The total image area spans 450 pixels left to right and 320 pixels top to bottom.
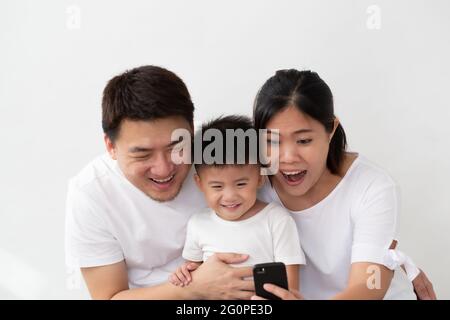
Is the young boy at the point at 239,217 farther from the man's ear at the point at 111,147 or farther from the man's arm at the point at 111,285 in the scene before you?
the man's ear at the point at 111,147

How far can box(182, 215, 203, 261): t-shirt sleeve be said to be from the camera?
1662 millimetres

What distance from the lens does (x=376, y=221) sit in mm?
1566

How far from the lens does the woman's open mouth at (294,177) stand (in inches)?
63.1

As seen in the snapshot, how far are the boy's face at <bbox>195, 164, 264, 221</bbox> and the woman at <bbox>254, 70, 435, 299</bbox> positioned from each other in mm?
97

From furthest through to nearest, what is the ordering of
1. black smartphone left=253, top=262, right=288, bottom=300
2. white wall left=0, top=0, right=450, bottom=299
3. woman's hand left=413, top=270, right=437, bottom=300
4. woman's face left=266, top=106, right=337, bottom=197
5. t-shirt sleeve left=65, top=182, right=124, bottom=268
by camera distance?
white wall left=0, top=0, right=450, bottom=299 → woman's hand left=413, top=270, right=437, bottom=300 → t-shirt sleeve left=65, top=182, right=124, bottom=268 → woman's face left=266, top=106, right=337, bottom=197 → black smartphone left=253, top=262, right=288, bottom=300

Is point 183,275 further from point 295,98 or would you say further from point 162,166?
point 295,98

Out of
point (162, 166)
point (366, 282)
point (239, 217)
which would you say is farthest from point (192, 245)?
point (366, 282)

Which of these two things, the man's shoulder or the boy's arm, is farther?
the man's shoulder

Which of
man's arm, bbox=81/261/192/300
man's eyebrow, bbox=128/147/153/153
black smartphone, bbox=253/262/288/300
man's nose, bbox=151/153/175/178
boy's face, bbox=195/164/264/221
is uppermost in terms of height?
man's eyebrow, bbox=128/147/153/153

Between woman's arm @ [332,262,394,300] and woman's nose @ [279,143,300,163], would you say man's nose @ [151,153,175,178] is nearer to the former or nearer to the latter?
woman's nose @ [279,143,300,163]

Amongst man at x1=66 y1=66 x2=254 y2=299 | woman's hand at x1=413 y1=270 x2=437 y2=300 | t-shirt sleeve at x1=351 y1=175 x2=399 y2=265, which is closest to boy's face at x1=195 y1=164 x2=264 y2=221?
man at x1=66 y1=66 x2=254 y2=299

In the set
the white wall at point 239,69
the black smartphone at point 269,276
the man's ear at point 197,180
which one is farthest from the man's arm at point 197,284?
the white wall at point 239,69

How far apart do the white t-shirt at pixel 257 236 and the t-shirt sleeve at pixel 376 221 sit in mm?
173

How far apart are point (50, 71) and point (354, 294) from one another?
152 centimetres
